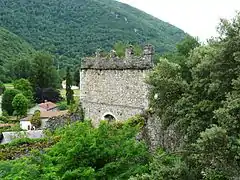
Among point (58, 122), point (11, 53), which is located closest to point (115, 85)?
point (58, 122)

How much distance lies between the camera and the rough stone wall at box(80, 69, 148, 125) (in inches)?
909

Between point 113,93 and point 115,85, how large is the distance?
1.53ft

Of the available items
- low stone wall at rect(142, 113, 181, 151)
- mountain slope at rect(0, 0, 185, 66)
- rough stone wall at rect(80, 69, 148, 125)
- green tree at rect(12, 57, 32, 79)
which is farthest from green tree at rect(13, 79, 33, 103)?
mountain slope at rect(0, 0, 185, 66)

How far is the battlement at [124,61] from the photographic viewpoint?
2286 centimetres

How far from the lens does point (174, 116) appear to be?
48.4 feet

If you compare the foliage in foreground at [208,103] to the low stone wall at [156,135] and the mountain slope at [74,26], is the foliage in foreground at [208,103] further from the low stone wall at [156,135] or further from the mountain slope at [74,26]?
the mountain slope at [74,26]

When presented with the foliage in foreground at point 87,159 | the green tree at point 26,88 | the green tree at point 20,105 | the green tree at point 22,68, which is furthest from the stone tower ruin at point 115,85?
the green tree at point 22,68

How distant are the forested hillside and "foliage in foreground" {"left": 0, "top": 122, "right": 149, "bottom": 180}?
92054 mm

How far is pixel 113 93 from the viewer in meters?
24.3

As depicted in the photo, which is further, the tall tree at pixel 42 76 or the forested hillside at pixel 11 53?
the forested hillside at pixel 11 53

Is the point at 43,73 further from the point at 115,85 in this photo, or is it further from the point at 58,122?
the point at 115,85

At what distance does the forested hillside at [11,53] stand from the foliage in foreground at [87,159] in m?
92.1

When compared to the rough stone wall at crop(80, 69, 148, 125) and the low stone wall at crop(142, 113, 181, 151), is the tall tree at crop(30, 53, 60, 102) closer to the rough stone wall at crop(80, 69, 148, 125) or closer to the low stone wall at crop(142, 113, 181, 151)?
the rough stone wall at crop(80, 69, 148, 125)

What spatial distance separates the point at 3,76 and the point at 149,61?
94.8m
